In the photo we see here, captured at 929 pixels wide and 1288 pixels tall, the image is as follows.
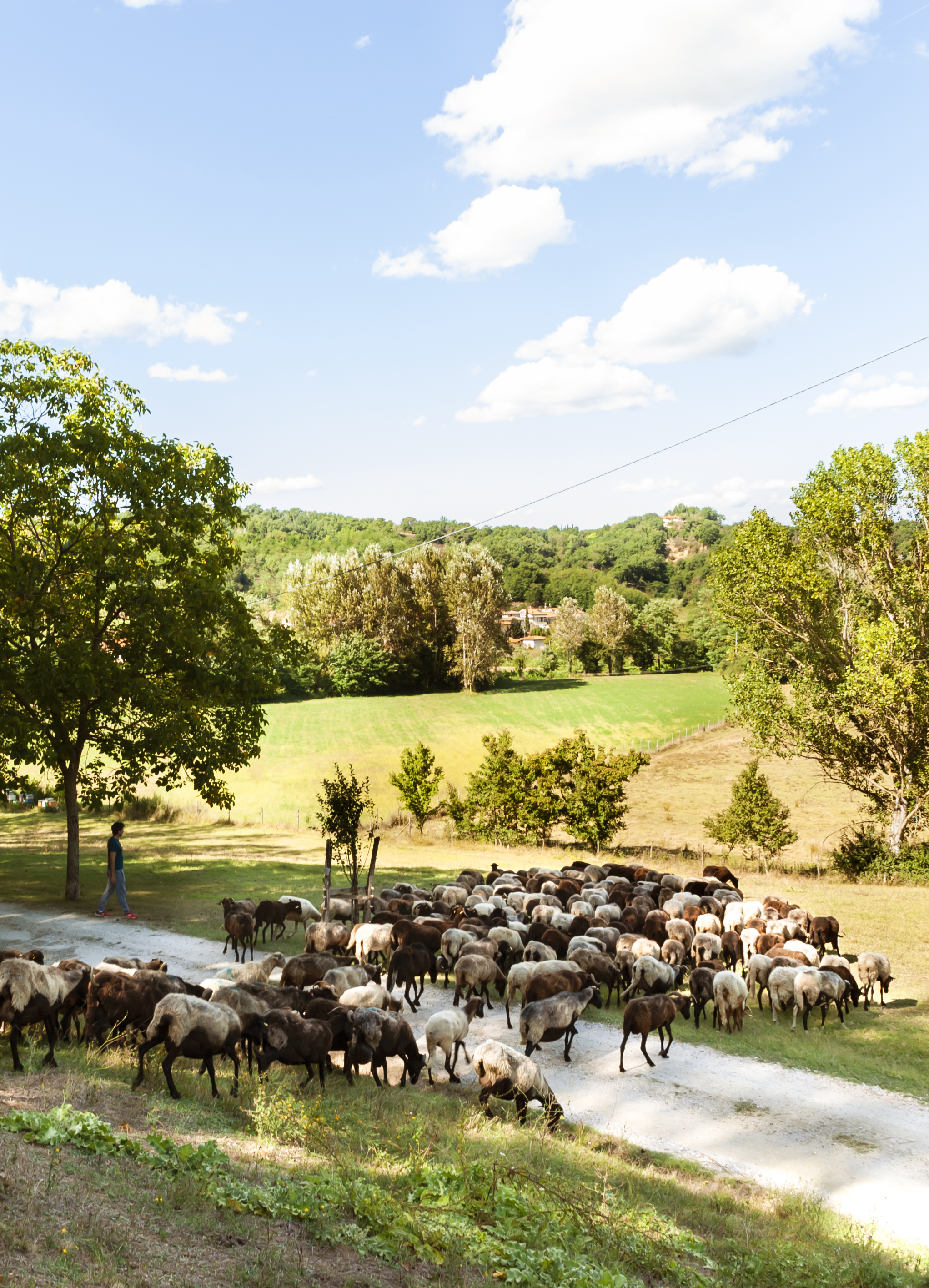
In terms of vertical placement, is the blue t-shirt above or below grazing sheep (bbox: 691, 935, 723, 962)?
above

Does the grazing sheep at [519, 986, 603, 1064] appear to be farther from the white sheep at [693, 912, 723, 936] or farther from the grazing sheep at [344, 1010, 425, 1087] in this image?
the white sheep at [693, 912, 723, 936]

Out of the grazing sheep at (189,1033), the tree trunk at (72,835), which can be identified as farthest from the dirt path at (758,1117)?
the tree trunk at (72,835)

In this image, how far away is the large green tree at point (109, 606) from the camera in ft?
63.4

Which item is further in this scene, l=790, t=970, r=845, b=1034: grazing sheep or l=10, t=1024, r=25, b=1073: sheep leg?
l=790, t=970, r=845, b=1034: grazing sheep

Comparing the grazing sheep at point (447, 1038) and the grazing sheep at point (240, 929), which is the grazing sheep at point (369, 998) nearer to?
the grazing sheep at point (447, 1038)

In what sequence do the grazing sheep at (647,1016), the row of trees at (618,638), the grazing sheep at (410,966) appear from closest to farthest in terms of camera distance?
1. the grazing sheep at (647,1016)
2. the grazing sheep at (410,966)
3. the row of trees at (618,638)

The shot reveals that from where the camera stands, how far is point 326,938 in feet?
54.0

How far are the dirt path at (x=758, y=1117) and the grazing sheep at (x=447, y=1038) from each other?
0.58 feet

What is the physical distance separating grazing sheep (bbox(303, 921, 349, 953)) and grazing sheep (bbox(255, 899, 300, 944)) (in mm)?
1377

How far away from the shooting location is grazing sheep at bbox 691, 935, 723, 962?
52.4 feet

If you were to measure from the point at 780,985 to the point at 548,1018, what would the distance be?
183 inches

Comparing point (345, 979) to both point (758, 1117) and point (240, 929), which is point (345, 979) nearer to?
point (240, 929)

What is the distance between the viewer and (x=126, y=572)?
19953mm

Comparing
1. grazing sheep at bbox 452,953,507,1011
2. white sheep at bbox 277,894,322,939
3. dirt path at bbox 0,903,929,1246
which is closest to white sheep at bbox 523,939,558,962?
grazing sheep at bbox 452,953,507,1011
